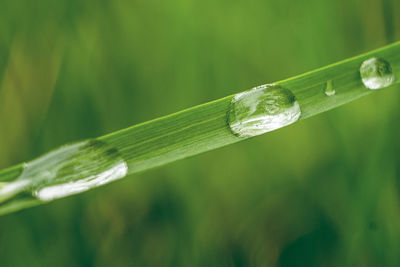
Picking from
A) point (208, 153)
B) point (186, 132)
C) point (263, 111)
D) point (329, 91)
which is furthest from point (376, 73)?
point (208, 153)

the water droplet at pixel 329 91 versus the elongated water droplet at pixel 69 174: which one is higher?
the elongated water droplet at pixel 69 174

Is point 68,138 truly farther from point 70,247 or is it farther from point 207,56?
point 207,56

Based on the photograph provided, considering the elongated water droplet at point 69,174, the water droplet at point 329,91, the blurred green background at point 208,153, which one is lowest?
the blurred green background at point 208,153

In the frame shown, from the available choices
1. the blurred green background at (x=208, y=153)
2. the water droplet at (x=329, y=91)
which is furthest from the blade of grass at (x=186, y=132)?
the blurred green background at (x=208, y=153)

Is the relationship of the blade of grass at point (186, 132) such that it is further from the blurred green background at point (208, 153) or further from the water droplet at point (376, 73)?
the blurred green background at point (208, 153)

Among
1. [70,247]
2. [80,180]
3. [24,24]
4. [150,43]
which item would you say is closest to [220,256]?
[70,247]

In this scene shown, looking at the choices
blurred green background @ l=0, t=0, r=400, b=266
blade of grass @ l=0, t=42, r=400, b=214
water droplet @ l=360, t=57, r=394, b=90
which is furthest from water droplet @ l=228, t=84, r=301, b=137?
blurred green background @ l=0, t=0, r=400, b=266

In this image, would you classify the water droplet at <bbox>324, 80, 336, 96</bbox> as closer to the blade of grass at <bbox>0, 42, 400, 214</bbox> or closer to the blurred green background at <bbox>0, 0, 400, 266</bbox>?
the blade of grass at <bbox>0, 42, 400, 214</bbox>
